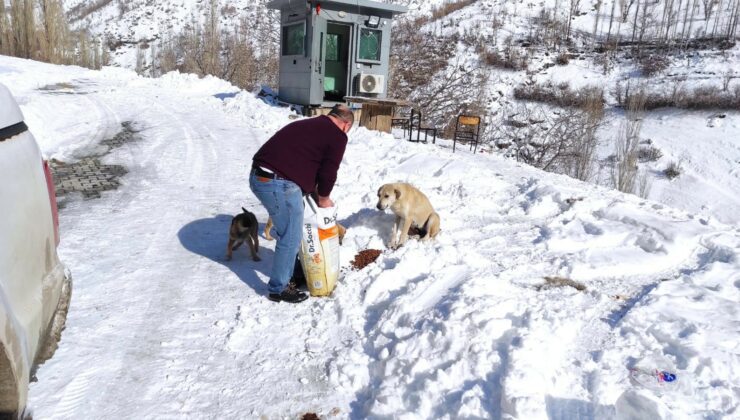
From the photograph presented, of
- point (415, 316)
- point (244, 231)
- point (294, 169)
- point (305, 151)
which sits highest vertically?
point (305, 151)

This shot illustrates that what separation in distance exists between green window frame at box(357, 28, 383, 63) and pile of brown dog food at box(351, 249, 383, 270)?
10443mm

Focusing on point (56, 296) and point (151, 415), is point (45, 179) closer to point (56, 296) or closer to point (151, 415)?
point (56, 296)

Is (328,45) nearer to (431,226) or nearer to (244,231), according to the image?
(431,226)

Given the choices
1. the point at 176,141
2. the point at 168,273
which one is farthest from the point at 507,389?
the point at 176,141

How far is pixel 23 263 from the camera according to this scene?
2326 mm

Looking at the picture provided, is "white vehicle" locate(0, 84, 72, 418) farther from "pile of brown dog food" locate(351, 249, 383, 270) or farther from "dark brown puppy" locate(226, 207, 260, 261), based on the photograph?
"pile of brown dog food" locate(351, 249, 383, 270)

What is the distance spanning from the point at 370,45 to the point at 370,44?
3 centimetres

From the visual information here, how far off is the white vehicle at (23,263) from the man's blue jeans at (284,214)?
1785 mm

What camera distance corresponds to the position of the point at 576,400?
3.03 meters

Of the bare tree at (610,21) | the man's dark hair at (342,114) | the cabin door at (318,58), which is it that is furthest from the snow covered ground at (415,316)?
the bare tree at (610,21)

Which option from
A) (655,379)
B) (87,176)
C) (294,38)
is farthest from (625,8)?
(655,379)

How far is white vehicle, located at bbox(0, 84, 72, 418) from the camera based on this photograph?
214 centimetres

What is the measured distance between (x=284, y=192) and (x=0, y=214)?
243 cm

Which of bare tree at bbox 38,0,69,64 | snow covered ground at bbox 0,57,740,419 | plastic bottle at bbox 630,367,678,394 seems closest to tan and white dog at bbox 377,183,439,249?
snow covered ground at bbox 0,57,740,419
